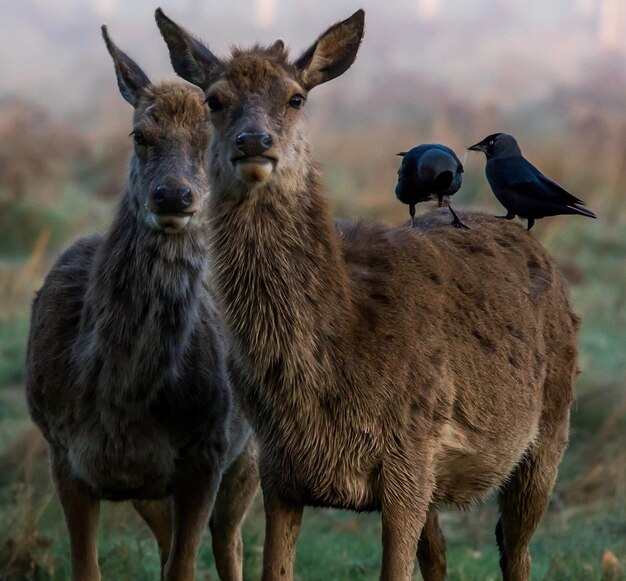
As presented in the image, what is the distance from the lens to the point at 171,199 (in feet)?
20.8

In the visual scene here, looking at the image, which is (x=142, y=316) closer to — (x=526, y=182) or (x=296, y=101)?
(x=296, y=101)

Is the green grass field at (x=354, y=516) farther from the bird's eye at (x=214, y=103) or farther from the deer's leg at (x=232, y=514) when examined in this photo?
the bird's eye at (x=214, y=103)

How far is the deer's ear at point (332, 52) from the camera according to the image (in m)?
5.96

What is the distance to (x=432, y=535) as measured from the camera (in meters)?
7.05

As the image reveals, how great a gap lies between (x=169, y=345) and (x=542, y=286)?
1.94m

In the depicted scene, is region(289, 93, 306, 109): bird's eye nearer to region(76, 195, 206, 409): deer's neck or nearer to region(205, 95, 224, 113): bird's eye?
region(205, 95, 224, 113): bird's eye

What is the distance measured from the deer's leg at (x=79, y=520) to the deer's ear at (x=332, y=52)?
7.79 ft

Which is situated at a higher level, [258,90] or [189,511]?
[258,90]

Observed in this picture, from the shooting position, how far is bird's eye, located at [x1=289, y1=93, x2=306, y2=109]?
5.74 metres

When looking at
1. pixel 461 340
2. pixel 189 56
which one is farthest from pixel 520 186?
pixel 189 56

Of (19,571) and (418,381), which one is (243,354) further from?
(19,571)

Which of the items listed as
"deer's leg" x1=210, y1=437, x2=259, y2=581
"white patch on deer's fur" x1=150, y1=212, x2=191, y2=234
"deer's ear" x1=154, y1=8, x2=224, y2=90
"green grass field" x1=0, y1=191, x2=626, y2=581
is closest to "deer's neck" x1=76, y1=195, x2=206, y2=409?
"white patch on deer's fur" x1=150, y1=212, x2=191, y2=234

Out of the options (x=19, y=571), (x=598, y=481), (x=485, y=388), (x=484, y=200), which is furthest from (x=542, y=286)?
(x=484, y=200)

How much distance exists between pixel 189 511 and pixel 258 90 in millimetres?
2304
